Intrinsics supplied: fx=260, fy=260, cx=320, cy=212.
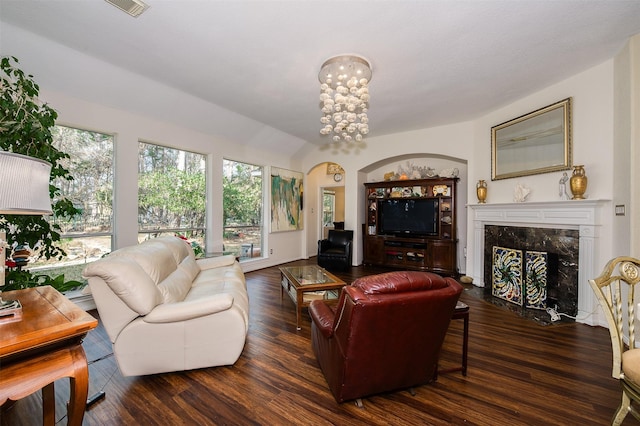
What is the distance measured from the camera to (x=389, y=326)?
1438mm

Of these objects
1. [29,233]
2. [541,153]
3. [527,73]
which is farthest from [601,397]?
[29,233]

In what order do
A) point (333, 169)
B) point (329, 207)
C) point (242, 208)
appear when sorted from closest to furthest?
point (242, 208) < point (333, 169) < point (329, 207)

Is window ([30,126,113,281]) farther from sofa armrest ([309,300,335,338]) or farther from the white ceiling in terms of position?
sofa armrest ([309,300,335,338])

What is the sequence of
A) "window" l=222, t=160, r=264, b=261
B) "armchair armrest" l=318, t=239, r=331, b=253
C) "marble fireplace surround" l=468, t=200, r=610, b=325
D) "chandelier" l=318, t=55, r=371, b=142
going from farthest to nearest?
"armchair armrest" l=318, t=239, r=331, b=253 → "window" l=222, t=160, r=264, b=261 → "marble fireplace surround" l=468, t=200, r=610, b=325 → "chandelier" l=318, t=55, r=371, b=142

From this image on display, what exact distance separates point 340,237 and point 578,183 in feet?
12.7

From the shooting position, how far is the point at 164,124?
3941 mm

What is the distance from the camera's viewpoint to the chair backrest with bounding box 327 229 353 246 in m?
5.70

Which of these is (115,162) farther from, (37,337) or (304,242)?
(304,242)

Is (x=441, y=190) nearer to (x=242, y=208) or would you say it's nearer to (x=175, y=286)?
(x=242, y=208)

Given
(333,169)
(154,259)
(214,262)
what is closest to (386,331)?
(154,259)

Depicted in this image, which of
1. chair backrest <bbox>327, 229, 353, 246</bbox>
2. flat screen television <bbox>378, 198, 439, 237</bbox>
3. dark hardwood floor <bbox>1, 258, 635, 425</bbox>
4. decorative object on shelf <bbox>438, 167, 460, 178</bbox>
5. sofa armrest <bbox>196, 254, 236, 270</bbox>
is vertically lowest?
dark hardwood floor <bbox>1, 258, 635, 425</bbox>

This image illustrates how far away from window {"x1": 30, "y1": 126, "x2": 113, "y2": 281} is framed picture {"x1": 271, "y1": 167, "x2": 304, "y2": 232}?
295 cm

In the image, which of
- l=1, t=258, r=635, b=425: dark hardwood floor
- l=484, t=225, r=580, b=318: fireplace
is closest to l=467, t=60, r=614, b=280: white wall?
l=484, t=225, r=580, b=318: fireplace

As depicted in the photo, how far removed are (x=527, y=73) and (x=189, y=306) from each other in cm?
417
